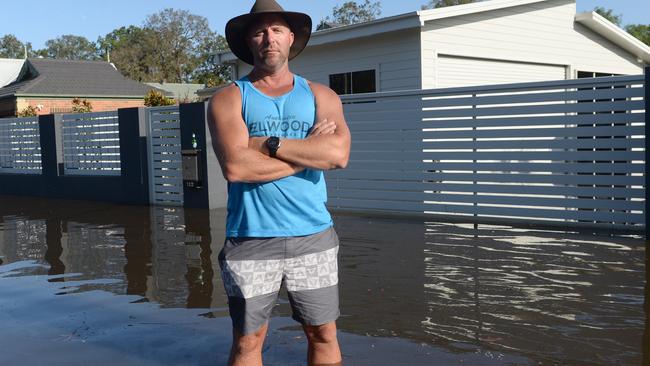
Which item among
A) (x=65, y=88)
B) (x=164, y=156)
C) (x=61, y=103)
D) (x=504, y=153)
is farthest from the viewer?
(x=65, y=88)

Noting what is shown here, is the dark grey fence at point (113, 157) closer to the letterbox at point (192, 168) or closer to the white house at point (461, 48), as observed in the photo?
the letterbox at point (192, 168)

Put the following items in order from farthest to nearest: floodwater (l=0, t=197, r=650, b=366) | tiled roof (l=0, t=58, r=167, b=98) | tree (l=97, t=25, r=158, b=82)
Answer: tree (l=97, t=25, r=158, b=82) < tiled roof (l=0, t=58, r=167, b=98) < floodwater (l=0, t=197, r=650, b=366)

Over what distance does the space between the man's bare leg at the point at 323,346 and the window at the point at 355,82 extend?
11543 millimetres

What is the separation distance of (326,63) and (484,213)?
23.3ft

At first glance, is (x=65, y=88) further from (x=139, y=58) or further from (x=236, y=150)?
(x=139, y=58)

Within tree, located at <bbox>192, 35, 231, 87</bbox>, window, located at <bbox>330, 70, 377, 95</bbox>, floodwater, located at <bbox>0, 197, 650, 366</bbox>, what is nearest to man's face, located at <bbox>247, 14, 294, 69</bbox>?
floodwater, located at <bbox>0, 197, 650, 366</bbox>

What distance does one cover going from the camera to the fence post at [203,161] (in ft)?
38.3

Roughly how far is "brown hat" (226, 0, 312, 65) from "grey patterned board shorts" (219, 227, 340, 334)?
3.10 feet

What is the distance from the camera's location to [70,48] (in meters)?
97.4

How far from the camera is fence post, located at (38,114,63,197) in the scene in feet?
49.1

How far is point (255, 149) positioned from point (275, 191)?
0.20 metres

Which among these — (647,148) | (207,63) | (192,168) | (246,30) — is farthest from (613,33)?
(207,63)

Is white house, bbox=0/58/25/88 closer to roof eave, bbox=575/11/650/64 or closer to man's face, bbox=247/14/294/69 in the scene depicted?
roof eave, bbox=575/11/650/64

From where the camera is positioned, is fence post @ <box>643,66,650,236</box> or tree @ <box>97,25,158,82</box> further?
tree @ <box>97,25,158,82</box>
